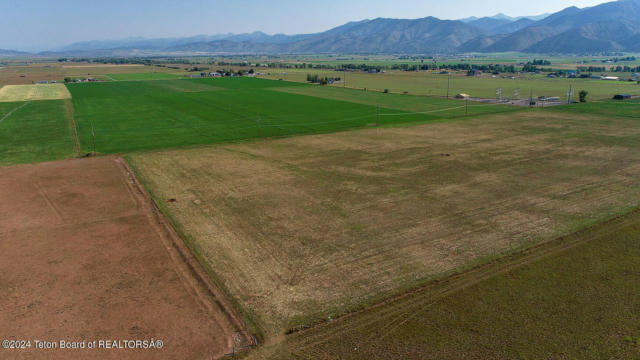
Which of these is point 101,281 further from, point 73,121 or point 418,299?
point 73,121

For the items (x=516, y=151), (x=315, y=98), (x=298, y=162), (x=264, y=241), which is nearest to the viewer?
(x=264, y=241)

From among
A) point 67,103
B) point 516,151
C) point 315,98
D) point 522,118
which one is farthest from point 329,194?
point 67,103

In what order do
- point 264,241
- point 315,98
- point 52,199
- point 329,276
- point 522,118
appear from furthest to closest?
point 315,98 < point 522,118 < point 52,199 < point 264,241 < point 329,276

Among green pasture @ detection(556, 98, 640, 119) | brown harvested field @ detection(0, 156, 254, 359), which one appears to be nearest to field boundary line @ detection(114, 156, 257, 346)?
brown harvested field @ detection(0, 156, 254, 359)

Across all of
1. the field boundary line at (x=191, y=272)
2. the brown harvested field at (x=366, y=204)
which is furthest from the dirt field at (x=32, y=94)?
the field boundary line at (x=191, y=272)

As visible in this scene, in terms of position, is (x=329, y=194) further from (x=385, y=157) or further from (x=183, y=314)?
(x=183, y=314)

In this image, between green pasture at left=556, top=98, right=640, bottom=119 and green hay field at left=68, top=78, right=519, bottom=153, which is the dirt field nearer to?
green hay field at left=68, top=78, right=519, bottom=153

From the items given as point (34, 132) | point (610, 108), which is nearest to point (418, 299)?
point (34, 132)

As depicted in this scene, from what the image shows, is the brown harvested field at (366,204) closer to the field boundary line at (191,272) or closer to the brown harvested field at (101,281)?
the field boundary line at (191,272)
